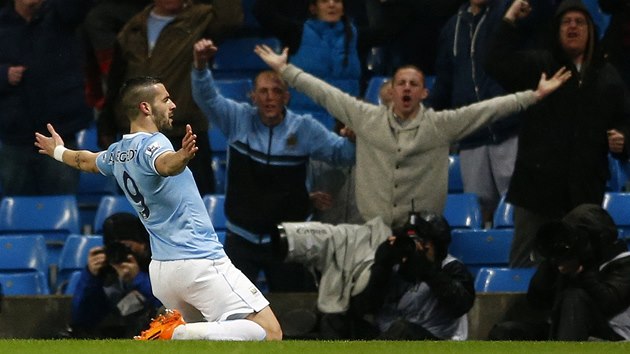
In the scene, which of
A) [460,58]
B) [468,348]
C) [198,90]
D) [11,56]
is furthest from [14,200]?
[468,348]

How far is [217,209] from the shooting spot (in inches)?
430

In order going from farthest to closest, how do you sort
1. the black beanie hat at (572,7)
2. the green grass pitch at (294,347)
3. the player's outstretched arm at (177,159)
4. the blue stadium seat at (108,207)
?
the blue stadium seat at (108,207), the black beanie hat at (572,7), the player's outstretched arm at (177,159), the green grass pitch at (294,347)

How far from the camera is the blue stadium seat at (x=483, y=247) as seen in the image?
10.4 meters

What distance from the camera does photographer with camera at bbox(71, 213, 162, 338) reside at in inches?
358

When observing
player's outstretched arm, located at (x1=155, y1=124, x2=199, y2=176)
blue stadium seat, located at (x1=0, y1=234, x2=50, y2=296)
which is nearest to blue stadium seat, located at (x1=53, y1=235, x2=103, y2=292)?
blue stadium seat, located at (x1=0, y1=234, x2=50, y2=296)

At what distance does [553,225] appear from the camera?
8.61 m

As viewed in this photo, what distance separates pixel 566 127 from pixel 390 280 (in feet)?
5.21

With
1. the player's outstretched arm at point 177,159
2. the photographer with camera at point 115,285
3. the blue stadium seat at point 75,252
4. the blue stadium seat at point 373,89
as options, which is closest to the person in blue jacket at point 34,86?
the blue stadium seat at point 75,252

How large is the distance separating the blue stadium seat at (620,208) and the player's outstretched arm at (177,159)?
422 centimetres

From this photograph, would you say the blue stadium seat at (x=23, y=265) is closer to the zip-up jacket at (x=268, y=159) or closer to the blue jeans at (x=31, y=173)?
the blue jeans at (x=31, y=173)

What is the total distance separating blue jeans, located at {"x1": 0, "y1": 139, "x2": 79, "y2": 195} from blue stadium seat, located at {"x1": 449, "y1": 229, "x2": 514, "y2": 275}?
109 inches

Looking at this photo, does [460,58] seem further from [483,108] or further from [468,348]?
[468,348]

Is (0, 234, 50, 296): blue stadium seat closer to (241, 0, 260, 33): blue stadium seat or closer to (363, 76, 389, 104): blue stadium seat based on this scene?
(363, 76, 389, 104): blue stadium seat

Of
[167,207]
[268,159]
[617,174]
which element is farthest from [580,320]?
[617,174]
